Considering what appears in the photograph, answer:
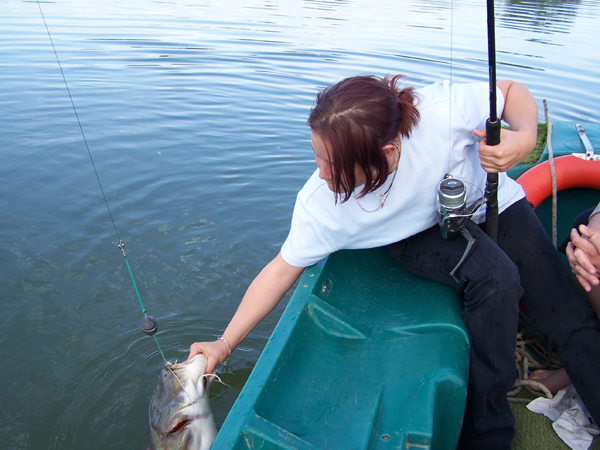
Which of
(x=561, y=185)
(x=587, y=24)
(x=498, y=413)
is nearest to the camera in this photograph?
(x=498, y=413)

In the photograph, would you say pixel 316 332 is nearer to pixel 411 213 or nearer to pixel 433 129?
pixel 411 213

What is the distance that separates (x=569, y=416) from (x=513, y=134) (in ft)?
4.11

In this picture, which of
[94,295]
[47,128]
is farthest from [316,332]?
[47,128]

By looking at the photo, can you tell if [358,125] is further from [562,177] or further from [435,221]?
[562,177]

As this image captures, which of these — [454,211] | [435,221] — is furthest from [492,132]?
[435,221]

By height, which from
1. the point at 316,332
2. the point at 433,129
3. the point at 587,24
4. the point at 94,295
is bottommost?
the point at 587,24

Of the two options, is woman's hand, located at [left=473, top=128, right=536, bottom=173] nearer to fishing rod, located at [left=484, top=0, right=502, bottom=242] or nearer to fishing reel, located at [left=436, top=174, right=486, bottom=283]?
fishing rod, located at [left=484, top=0, right=502, bottom=242]

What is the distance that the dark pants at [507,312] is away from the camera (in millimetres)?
2002

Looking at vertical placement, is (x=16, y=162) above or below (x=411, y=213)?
below

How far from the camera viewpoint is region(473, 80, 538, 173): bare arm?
1947 mm

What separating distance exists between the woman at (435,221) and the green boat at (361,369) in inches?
5.2

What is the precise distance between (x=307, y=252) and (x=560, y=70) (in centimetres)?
1024

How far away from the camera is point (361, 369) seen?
217 centimetres

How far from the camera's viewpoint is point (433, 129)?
2115 millimetres
